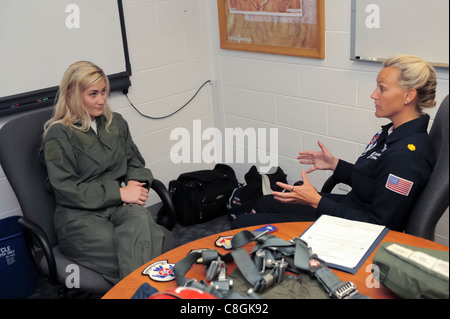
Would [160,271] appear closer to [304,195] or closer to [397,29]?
[304,195]

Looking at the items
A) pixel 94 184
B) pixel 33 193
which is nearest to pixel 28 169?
pixel 33 193

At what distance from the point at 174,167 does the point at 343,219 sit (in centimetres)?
224

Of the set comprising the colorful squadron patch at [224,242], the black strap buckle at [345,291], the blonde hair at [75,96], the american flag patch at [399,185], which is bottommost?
the colorful squadron patch at [224,242]

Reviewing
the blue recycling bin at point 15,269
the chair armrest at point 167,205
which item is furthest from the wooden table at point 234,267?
the blue recycling bin at point 15,269

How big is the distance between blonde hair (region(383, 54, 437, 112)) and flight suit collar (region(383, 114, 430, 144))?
6 cm

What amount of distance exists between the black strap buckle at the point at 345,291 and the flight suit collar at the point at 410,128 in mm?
806

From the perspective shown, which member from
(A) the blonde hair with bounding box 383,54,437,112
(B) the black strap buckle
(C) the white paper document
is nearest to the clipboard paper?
(C) the white paper document

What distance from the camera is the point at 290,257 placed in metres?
1.53

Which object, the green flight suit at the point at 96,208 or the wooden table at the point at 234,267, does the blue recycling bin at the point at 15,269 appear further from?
the wooden table at the point at 234,267

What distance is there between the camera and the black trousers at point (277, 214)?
2281 mm

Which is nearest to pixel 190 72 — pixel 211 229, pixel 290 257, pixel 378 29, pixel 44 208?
pixel 211 229

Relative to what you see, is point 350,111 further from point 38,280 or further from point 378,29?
point 38,280

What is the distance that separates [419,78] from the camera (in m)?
1.94

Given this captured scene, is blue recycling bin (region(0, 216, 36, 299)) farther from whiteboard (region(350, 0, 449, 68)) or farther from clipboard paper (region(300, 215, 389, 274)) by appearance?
whiteboard (region(350, 0, 449, 68))
